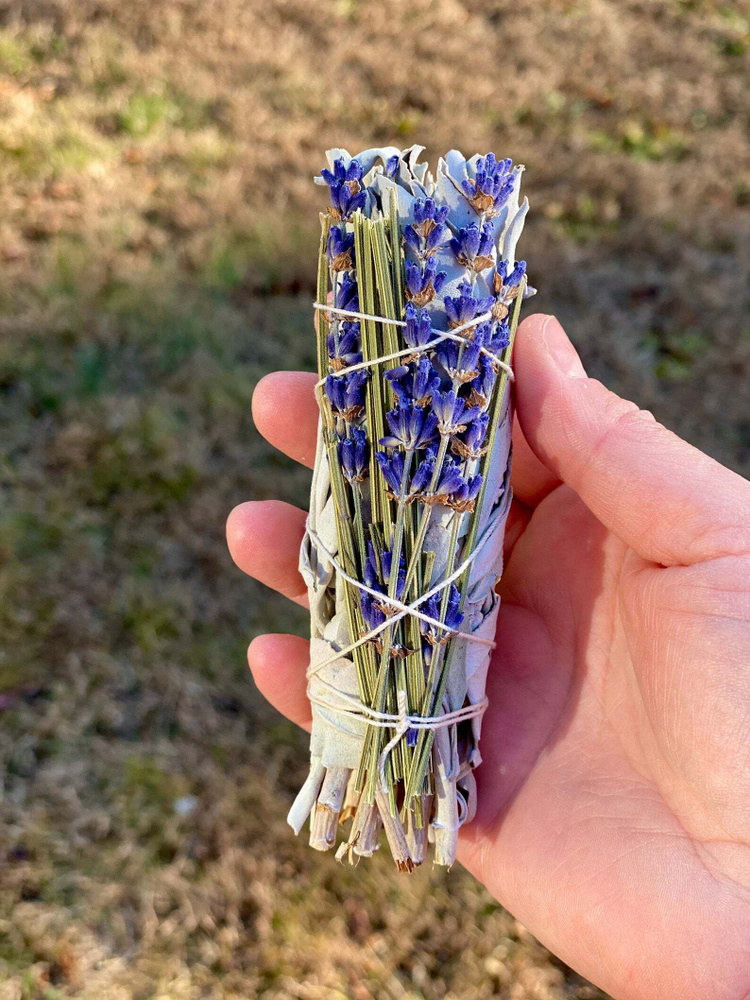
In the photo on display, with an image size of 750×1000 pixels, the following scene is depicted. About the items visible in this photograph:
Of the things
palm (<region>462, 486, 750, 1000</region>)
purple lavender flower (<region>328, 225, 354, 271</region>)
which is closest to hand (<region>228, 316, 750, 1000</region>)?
palm (<region>462, 486, 750, 1000</region>)

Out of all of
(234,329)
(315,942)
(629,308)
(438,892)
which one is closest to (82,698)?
(315,942)

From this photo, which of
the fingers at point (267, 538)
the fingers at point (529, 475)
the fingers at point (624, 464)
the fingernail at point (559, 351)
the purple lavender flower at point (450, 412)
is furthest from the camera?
the fingers at point (529, 475)

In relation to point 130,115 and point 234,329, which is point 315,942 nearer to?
point 234,329

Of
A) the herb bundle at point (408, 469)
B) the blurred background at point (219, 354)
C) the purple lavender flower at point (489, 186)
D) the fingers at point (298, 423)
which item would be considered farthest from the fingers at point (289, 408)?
the blurred background at point (219, 354)

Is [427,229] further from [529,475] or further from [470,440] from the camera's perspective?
[529,475]

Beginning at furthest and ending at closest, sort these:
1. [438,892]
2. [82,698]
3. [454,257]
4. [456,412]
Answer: [82,698]
[438,892]
[454,257]
[456,412]

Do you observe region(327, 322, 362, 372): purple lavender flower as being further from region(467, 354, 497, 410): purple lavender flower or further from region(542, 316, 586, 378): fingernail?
region(542, 316, 586, 378): fingernail

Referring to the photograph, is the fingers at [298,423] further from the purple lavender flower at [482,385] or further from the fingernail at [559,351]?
the purple lavender flower at [482,385]
